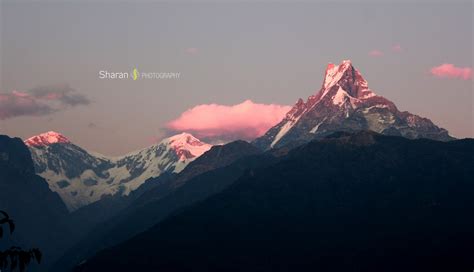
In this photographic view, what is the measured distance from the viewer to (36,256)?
3797 centimetres

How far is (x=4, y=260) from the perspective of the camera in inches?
1484

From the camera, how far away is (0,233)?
3781 cm

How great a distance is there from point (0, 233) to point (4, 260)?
112 centimetres

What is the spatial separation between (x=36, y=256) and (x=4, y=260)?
1292 mm

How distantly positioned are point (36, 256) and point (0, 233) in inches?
69.0
